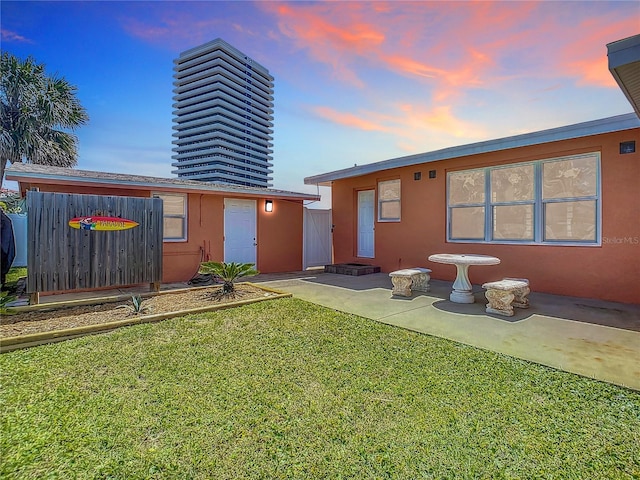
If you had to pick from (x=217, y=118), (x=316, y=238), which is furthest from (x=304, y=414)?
(x=217, y=118)

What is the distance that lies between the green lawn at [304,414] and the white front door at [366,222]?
6.59 metres

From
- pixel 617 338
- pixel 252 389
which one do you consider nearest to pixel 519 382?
pixel 617 338

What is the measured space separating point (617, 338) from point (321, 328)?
3.67 meters

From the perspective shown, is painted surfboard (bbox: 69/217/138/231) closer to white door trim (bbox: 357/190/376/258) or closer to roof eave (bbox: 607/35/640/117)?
white door trim (bbox: 357/190/376/258)

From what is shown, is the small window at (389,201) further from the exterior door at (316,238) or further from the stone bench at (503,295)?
the stone bench at (503,295)

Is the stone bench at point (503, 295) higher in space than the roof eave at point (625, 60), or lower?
lower

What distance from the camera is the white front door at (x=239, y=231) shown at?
30.8ft

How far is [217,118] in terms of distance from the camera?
40594 millimetres

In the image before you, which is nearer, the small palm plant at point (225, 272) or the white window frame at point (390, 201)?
the small palm plant at point (225, 272)

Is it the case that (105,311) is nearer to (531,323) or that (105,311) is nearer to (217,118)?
(531,323)

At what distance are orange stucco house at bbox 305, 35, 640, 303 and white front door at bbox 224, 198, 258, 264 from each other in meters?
3.49

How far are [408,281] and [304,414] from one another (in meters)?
4.39

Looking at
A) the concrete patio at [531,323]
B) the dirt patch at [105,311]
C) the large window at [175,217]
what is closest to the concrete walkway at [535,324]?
the concrete patio at [531,323]

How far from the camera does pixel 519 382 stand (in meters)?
2.81
